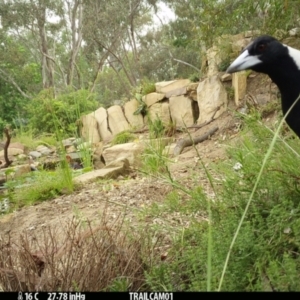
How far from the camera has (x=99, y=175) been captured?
4668mm

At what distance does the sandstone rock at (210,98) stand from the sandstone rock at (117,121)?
2647mm

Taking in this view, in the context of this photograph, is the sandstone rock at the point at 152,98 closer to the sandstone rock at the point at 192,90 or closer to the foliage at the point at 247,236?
the sandstone rock at the point at 192,90

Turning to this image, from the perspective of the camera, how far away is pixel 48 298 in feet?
4.92

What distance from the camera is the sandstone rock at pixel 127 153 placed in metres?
6.00

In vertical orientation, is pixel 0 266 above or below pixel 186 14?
below

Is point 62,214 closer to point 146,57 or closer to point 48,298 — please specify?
point 48,298

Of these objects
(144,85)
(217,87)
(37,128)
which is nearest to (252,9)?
(217,87)

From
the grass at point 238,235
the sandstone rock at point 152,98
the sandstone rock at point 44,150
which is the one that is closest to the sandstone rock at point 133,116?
the sandstone rock at point 152,98

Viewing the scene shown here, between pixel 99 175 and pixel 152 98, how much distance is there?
5871mm

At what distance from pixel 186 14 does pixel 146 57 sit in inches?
173

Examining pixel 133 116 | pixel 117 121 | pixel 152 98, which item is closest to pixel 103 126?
pixel 117 121

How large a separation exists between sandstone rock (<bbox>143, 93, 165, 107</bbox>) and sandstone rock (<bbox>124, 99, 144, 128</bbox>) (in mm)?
339

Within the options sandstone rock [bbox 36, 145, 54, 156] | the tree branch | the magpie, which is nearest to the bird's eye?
the magpie

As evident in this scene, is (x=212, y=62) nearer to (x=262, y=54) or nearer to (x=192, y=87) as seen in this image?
(x=192, y=87)
